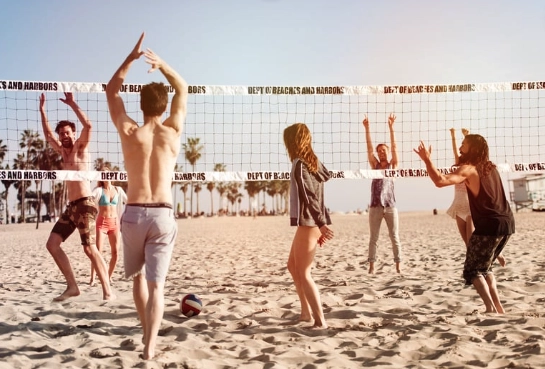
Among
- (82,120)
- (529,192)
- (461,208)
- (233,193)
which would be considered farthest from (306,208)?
(233,193)

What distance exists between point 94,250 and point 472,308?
3.66 meters

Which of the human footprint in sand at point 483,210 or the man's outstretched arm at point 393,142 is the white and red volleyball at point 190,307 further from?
the man's outstretched arm at point 393,142

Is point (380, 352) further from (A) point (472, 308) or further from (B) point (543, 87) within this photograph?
(B) point (543, 87)

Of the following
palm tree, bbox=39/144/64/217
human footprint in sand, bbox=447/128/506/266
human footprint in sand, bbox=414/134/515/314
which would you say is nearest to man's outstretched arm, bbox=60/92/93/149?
human footprint in sand, bbox=414/134/515/314

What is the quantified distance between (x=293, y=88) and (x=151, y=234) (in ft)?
12.6

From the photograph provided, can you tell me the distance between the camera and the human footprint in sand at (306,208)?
4.29 m

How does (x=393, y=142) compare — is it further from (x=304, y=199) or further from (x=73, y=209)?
(x=73, y=209)

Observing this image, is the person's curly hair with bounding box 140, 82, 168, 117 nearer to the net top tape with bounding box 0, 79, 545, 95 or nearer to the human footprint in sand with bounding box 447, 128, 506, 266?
the net top tape with bounding box 0, 79, 545, 95

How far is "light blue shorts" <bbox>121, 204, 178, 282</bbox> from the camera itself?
11.5 feet

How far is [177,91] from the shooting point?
3830mm

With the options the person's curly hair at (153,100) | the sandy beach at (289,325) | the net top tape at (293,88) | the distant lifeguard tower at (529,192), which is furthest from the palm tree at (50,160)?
the person's curly hair at (153,100)

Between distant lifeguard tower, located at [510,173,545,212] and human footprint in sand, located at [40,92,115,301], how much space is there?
4545 cm

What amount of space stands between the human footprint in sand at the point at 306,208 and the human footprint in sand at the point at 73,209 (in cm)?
229

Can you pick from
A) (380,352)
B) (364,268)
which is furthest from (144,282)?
(364,268)
